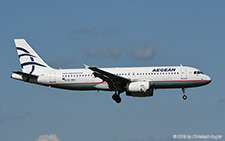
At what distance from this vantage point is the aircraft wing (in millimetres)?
55562

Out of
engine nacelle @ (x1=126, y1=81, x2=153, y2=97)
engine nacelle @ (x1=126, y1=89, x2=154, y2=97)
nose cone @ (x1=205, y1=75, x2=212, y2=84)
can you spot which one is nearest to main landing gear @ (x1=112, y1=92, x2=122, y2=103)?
engine nacelle @ (x1=126, y1=89, x2=154, y2=97)

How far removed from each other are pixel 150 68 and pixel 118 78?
4.63 m

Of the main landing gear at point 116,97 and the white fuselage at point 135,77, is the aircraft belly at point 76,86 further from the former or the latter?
the main landing gear at point 116,97

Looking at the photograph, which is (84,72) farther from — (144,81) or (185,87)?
(185,87)

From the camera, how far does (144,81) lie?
56.7 m

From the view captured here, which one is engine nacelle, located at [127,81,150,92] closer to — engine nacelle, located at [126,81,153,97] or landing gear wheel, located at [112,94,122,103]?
engine nacelle, located at [126,81,153,97]

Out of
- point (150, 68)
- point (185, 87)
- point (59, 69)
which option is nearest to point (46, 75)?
point (59, 69)

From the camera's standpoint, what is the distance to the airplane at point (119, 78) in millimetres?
56531

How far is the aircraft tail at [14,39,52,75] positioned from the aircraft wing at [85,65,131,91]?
30.0 feet

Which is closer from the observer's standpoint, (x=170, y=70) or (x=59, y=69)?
(x=170, y=70)

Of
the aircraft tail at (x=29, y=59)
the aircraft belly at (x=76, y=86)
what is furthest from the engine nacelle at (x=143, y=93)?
the aircraft tail at (x=29, y=59)

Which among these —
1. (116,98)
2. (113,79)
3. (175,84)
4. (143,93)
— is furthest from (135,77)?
(175,84)

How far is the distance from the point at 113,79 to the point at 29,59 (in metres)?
13.8

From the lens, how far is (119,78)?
185ft
